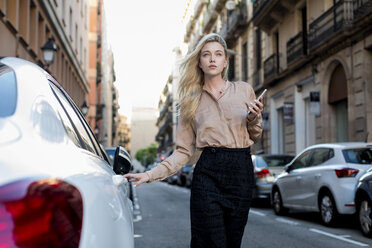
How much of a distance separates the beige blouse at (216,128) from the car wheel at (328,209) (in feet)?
21.6

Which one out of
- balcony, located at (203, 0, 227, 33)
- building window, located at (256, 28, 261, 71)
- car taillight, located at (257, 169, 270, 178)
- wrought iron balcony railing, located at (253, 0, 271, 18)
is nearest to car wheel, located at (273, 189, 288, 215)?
car taillight, located at (257, 169, 270, 178)

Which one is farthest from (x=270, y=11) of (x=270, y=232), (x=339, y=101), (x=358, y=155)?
(x=270, y=232)

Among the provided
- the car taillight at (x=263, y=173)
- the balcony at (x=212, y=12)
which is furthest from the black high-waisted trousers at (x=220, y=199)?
the balcony at (x=212, y=12)

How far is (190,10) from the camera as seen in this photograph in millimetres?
65625

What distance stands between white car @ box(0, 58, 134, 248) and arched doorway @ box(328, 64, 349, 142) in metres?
18.2

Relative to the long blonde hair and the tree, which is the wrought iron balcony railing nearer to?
the long blonde hair

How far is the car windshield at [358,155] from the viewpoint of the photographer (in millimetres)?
9606

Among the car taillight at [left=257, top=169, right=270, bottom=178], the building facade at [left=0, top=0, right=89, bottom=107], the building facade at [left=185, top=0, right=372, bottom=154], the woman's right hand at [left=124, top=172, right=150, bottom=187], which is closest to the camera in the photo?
the woman's right hand at [left=124, top=172, right=150, bottom=187]

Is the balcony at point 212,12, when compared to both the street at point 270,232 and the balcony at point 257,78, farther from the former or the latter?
the street at point 270,232

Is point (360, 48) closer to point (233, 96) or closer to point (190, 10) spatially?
point (233, 96)

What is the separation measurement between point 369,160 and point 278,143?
18.3m

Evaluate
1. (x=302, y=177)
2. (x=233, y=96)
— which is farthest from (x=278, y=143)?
(x=233, y=96)

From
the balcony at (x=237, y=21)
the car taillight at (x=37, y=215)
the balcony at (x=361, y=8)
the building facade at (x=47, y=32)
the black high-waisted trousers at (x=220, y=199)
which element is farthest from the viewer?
the balcony at (x=237, y=21)

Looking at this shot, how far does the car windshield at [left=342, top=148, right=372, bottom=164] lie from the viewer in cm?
961
